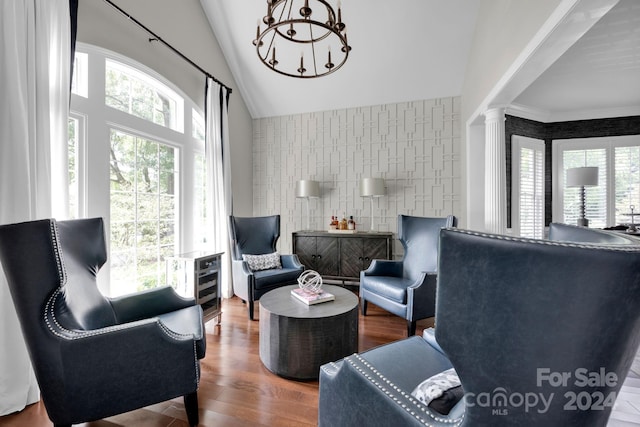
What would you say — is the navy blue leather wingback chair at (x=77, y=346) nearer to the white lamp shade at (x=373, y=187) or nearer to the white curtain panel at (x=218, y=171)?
the white curtain panel at (x=218, y=171)

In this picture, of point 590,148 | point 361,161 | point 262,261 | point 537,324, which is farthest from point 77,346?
point 590,148

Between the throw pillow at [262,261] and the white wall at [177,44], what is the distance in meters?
1.23

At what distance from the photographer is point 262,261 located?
3.39 meters

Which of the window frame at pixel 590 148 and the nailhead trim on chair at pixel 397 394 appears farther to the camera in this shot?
the window frame at pixel 590 148

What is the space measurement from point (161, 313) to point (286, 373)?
3.14 feet

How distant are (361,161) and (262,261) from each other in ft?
7.03

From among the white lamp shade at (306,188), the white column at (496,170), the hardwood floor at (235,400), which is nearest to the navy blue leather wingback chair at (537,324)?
the hardwood floor at (235,400)

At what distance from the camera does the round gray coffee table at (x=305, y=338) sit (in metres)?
1.97

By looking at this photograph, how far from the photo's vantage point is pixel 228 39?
3.85 metres

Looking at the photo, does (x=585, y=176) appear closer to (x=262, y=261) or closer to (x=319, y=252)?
(x=319, y=252)

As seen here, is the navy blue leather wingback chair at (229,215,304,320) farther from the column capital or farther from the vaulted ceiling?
the column capital

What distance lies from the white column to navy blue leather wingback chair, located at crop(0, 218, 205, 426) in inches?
110

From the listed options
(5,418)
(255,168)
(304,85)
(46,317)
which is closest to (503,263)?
(46,317)

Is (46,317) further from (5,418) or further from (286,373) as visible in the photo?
(286,373)
